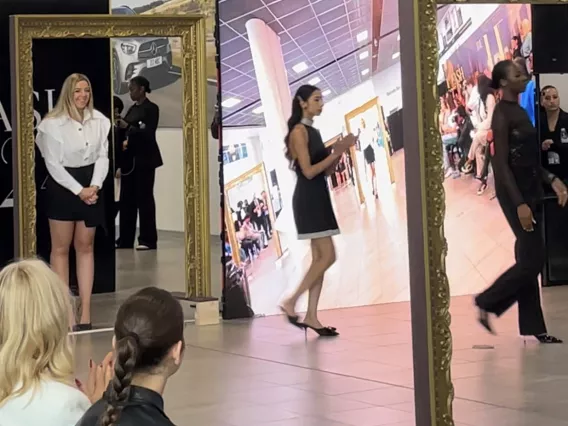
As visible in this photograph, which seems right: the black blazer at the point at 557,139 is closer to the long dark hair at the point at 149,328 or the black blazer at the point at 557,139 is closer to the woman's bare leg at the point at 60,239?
the woman's bare leg at the point at 60,239

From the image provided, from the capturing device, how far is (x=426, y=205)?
4051mm

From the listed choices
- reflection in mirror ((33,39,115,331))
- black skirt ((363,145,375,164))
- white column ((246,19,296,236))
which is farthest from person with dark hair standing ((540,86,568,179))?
reflection in mirror ((33,39,115,331))

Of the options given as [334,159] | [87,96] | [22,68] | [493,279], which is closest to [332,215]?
[334,159]

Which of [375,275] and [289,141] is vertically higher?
[289,141]

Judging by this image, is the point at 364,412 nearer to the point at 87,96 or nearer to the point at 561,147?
the point at 87,96

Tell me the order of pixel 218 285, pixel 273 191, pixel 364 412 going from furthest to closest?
pixel 218 285 → pixel 273 191 → pixel 364 412

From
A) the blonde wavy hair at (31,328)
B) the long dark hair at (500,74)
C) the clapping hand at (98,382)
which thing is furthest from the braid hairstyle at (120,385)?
the long dark hair at (500,74)

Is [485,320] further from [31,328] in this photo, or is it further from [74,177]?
[31,328]

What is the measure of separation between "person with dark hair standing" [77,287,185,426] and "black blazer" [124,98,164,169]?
680cm

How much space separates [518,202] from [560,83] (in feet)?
10.4

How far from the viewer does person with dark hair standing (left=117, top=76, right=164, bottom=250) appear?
363 inches

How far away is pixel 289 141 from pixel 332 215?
20.6 inches

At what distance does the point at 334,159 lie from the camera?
282 inches

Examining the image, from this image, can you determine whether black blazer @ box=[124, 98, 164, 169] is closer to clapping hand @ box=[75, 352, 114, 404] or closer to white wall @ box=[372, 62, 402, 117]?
white wall @ box=[372, 62, 402, 117]
